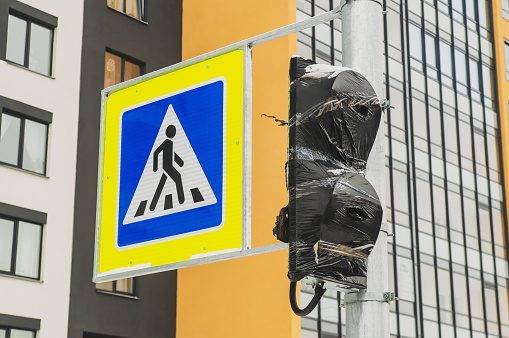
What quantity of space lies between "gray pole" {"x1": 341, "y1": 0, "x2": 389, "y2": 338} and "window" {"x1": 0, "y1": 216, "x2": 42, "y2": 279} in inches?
867

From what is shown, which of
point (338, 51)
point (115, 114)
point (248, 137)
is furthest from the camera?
point (338, 51)

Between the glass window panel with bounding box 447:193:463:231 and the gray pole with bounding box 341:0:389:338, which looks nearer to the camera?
the gray pole with bounding box 341:0:389:338

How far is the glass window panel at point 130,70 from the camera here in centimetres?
2978

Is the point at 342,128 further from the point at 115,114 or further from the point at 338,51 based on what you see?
the point at 338,51

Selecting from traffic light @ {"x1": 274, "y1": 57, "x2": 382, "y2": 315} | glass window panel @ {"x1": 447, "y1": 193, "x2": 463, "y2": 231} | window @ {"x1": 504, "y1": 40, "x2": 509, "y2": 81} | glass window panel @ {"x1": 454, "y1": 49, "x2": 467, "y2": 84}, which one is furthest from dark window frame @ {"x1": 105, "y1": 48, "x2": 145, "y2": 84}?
traffic light @ {"x1": 274, "y1": 57, "x2": 382, "y2": 315}

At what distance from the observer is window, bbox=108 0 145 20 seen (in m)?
30.1

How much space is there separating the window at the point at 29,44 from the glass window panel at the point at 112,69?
231cm

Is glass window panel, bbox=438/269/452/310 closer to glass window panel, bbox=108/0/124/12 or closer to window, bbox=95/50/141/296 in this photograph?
window, bbox=95/50/141/296

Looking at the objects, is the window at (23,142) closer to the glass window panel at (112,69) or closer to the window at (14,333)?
the glass window panel at (112,69)

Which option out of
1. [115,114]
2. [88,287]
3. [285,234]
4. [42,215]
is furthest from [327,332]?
[285,234]

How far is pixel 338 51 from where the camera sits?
32125 millimetres

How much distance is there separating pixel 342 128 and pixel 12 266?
22641 mm

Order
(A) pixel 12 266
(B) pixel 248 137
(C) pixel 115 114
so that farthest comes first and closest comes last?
1. (A) pixel 12 266
2. (C) pixel 115 114
3. (B) pixel 248 137

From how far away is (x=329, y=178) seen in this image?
3168 mm
